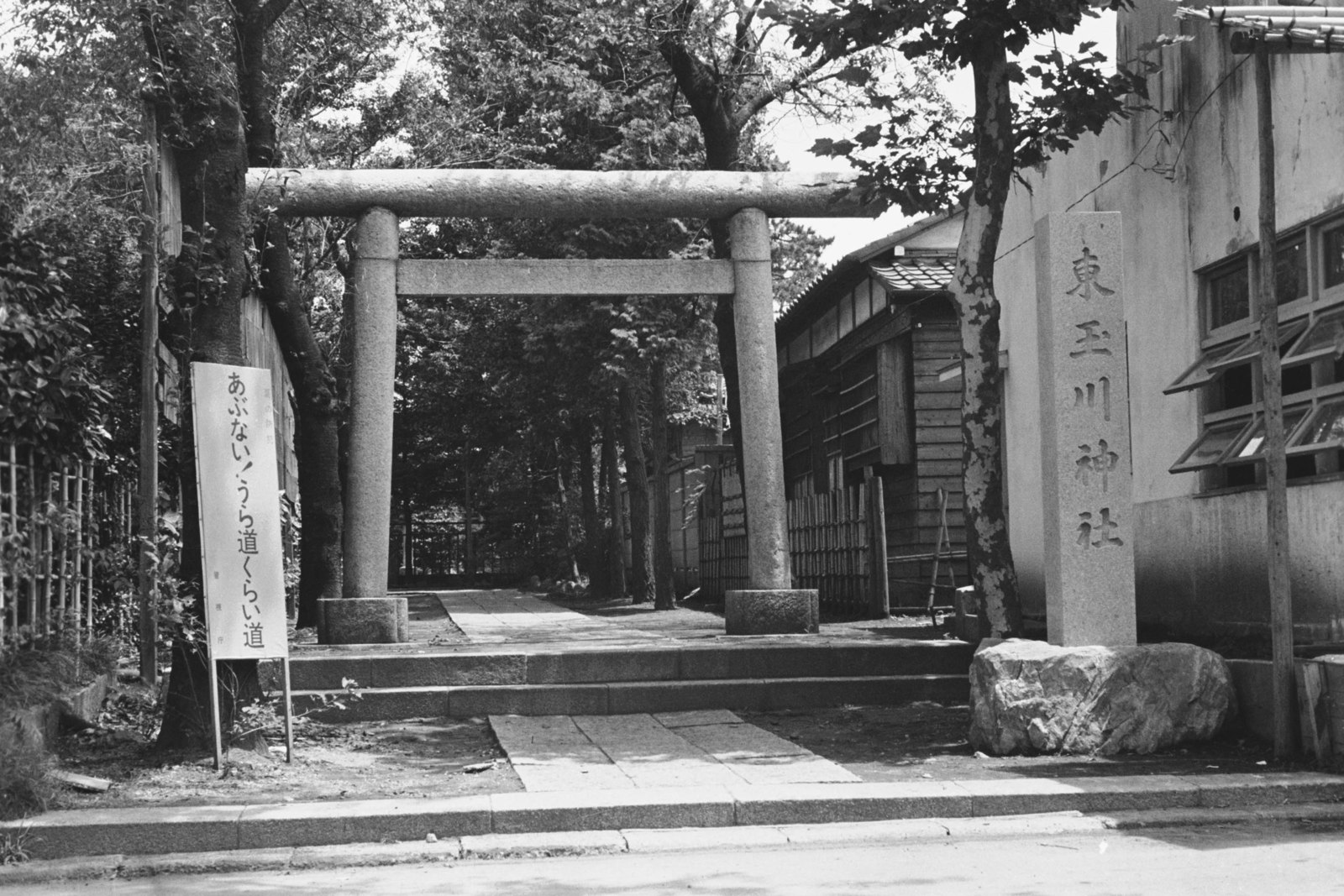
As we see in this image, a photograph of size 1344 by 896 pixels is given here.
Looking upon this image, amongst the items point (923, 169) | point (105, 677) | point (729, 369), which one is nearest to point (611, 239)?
point (729, 369)

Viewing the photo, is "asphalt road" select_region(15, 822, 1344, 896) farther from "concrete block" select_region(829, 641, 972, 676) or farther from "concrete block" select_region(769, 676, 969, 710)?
"concrete block" select_region(829, 641, 972, 676)

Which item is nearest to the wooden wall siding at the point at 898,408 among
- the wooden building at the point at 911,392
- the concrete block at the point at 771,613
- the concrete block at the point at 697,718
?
the wooden building at the point at 911,392

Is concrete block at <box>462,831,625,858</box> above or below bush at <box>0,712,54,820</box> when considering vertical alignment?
below

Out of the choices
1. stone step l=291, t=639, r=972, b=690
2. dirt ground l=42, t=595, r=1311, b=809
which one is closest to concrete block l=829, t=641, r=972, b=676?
stone step l=291, t=639, r=972, b=690

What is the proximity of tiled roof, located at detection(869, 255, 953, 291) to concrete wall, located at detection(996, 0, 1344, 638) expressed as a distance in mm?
5633

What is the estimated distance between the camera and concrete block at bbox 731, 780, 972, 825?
7.34 m

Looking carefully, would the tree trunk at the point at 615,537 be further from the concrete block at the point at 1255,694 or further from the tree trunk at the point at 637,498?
the concrete block at the point at 1255,694

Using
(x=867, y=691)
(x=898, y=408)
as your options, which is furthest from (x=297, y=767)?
(x=898, y=408)

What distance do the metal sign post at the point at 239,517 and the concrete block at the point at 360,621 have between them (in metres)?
→ 4.24

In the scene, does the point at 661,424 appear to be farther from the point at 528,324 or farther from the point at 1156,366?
the point at 1156,366

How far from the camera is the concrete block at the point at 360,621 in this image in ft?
42.4

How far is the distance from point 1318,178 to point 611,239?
41.3 feet

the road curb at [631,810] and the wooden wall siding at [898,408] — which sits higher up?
the wooden wall siding at [898,408]

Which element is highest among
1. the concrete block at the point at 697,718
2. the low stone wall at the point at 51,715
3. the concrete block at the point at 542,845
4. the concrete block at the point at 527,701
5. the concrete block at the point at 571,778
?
the low stone wall at the point at 51,715
